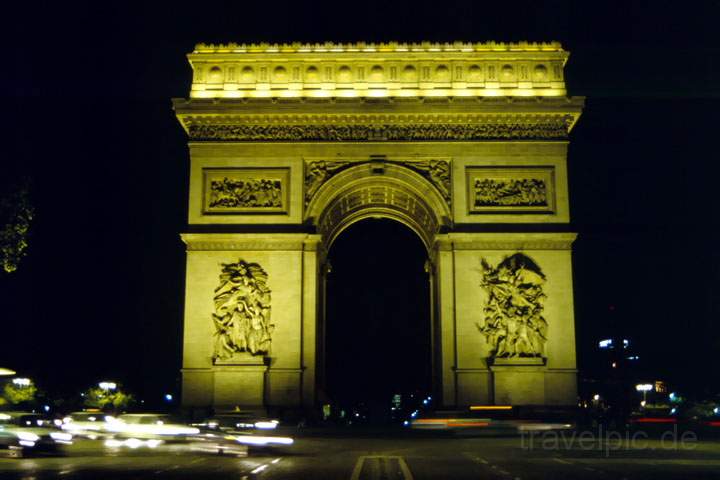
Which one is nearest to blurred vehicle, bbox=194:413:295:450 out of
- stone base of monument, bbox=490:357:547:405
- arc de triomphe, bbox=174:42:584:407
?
arc de triomphe, bbox=174:42:584:407

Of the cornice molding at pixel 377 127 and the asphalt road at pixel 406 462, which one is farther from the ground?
the cornice molding at pixel 377 127

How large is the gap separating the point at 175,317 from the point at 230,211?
11.3 m

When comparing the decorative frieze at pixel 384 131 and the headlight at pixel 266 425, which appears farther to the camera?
the decorative frieze at pixel 384 131

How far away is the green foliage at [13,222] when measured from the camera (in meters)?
29.5

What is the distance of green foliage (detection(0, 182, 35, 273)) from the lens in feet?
96.6

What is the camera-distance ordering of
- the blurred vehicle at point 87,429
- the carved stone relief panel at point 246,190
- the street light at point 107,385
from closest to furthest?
the blurred vehicle at point 87,429, the carved stone relief panel at point 246,190, the street light at point 107,385

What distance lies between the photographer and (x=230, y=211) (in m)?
39.2

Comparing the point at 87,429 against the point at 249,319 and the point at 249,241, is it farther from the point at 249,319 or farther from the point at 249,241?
the point at 249,241

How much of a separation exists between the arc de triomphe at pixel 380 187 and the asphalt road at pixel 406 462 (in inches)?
212

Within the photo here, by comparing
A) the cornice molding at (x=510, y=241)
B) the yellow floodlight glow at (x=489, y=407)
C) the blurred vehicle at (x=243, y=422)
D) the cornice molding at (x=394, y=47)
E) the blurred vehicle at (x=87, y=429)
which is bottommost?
the blurred vehicle at (x=87, y=429)

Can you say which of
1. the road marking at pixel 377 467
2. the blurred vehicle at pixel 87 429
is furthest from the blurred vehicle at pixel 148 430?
the road marking at pixel 377 467

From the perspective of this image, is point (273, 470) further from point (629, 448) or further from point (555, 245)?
point (555, 245)

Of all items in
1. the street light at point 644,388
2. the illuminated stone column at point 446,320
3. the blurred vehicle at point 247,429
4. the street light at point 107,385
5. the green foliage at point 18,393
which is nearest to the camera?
the blurred vehicle at point 247,429

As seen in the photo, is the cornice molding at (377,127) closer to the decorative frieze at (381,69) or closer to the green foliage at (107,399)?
the decorative frieze at (381,69)
